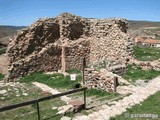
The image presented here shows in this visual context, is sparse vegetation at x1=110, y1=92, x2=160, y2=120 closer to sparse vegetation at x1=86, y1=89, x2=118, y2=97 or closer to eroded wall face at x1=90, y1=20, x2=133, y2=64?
sparse vegetation at x1=86, y1=89, x2=118, y2=97

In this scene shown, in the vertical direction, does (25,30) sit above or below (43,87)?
above

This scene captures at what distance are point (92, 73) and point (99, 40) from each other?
6.76m

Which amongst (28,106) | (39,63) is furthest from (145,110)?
(39,63)

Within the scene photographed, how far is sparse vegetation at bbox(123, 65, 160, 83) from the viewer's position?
1711 cm

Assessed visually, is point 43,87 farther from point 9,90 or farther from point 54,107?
point 54,107

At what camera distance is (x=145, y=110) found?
10.3 m

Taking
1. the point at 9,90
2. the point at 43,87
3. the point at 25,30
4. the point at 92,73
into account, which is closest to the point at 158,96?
the point at 92,73

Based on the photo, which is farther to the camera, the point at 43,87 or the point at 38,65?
the point at 38,65

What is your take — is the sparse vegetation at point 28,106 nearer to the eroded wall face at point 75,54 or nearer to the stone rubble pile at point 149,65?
the eroded wall face at point 75,54

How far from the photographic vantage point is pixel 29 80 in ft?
60.0

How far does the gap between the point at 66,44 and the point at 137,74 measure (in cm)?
597

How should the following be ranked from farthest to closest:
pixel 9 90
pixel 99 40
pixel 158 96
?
pixel 99 40, pixel 9 90, pixel 158 96

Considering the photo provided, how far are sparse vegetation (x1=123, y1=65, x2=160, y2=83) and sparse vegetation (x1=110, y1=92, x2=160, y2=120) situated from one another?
199 inches

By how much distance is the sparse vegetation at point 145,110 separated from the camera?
9.62 metres
